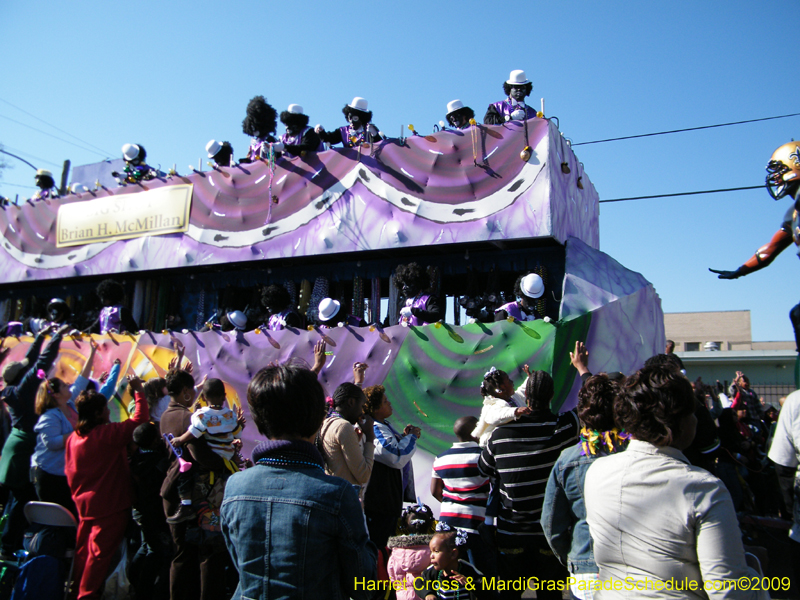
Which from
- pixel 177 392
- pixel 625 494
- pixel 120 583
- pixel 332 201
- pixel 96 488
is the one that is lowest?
pixel 120 583

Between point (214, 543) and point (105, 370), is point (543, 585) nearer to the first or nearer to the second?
point (214, 543)

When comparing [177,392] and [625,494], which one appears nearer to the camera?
[625,494]

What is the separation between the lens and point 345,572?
2004mm

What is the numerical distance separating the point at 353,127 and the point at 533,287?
369 centimetres

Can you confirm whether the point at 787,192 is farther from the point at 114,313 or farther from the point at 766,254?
the point at 114,313

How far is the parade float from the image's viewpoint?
5996mm

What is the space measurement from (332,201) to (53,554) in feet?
16.8

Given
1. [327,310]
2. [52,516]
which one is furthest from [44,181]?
[52,516]

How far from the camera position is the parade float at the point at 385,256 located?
600 cm

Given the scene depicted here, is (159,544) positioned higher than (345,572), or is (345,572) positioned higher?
(345,572)

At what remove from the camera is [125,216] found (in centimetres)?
984

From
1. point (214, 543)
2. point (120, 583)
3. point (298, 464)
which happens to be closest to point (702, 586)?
point (298, 464)

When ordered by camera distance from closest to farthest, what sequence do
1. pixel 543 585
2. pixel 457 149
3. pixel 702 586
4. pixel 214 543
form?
pixel 702 586
pixel 543 585
pixel 214 543
pixel 457 149

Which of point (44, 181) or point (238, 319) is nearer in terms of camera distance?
point (238, 319)
